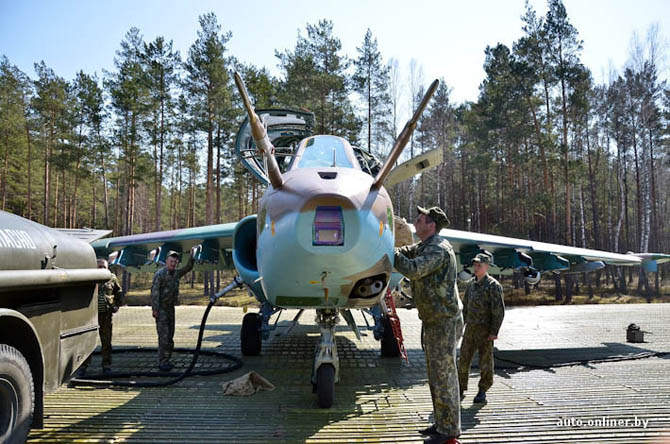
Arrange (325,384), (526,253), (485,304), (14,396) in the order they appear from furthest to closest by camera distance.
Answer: (526,253) → (485,304) → (325,384) → (14,396)

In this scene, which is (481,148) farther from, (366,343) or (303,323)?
(366,343)

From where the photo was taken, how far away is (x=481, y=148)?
30547 millimetres

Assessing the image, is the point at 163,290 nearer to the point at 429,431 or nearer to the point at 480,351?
the point at 429,431

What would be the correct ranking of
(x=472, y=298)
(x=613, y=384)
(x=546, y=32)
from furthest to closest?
1. (x=546, y=32)
2. (x=613, y=384)
3. (x=472, y=298)

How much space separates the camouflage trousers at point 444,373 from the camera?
11.7ft

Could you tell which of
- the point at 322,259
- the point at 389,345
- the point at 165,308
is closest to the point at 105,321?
the point at 165,308

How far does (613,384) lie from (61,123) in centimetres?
3545

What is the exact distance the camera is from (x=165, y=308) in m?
6.46

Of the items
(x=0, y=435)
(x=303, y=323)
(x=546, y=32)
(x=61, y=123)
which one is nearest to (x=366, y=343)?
(x=303, y=323)

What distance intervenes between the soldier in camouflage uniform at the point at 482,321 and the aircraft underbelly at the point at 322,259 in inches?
89.2

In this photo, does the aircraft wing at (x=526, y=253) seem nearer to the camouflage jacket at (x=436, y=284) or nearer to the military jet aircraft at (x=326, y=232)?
the military jet aircraft at (x=326, y=232)

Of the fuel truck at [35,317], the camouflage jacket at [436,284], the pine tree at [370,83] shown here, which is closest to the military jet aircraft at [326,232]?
the camouflage jacket at [436,284]

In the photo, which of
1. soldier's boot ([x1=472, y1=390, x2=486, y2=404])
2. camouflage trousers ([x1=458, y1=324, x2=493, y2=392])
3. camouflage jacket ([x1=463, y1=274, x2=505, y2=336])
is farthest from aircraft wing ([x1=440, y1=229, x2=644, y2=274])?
soldier's boot ([x1=472, y1=390, x2=486, y2=404])

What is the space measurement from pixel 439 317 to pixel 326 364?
1.67 m
